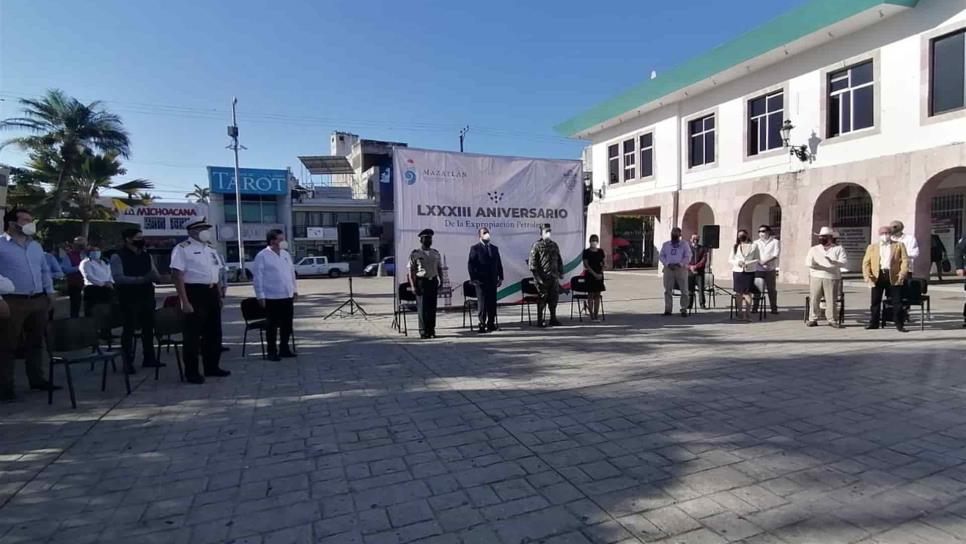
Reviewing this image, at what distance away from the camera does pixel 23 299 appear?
5.33 meters

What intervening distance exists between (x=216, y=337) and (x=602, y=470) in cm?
493

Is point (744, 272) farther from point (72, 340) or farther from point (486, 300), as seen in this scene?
point (72, 340)

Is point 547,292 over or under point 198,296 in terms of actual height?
under

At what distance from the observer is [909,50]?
1462 centimetres

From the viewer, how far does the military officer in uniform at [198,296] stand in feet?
19.1

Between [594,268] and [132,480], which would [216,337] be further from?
[594,268]

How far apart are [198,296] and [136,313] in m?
1.30

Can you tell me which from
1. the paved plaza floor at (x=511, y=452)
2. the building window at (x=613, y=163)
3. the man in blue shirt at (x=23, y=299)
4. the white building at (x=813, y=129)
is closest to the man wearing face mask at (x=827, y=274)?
the paved plaza floor at (x=511, y=452)

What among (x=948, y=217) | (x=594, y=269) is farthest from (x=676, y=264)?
(x=948, y=217)

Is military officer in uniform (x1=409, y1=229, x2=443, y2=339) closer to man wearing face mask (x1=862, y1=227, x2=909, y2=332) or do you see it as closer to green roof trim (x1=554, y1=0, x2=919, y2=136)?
man wearing face mask (x1=862, y1=227, x2=909, y2=332)

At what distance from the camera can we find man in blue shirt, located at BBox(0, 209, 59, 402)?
5.18m

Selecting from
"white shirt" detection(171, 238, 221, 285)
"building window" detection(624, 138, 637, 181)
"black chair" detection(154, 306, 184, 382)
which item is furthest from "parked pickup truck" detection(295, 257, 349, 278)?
"white shirt" detection(171, 238, 221, 285)

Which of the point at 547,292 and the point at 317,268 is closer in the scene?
the point at 547,292

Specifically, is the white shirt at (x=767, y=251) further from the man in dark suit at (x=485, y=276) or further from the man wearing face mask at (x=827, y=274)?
the man in dark suit at (x=485, y=276)
